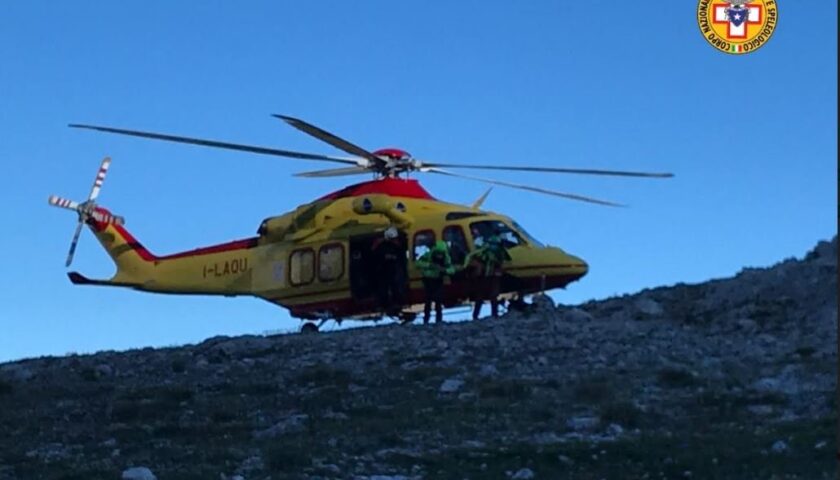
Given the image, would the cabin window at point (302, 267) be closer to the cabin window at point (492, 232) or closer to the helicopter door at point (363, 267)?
the helicopter door at point (363, 267)

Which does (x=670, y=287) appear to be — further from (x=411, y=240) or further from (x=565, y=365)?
(x=565, y=365)

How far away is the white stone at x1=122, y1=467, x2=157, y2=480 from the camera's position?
12539 millimetres

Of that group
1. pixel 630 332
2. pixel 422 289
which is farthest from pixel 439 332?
pixel 422 289

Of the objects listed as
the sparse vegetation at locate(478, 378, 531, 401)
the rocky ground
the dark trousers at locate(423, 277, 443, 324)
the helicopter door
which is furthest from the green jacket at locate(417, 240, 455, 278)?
the sparse vegetation at locate(478, 378, 531, 401)

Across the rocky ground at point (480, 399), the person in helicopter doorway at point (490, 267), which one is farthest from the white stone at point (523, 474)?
the person in helicopter doorway at point (490, 267)

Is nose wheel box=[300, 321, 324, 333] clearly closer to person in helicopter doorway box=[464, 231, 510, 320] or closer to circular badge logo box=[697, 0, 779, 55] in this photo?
person in helicopter doorway box=[464, 231, 510, 320]

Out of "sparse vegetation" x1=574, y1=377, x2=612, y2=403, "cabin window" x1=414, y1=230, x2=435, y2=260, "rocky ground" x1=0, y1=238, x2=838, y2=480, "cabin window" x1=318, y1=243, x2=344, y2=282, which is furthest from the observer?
"cabin window" x1=318, y1=243, x2=344, y2=282

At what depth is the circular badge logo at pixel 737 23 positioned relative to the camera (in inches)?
752

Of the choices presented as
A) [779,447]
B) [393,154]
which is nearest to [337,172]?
[393,154]

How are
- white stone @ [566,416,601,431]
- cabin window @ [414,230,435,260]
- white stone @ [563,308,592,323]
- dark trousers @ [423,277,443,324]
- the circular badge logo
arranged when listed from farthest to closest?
1. cabin window @ [414,230,435,260]
2. dark trousers @ [423,277,443,324]
3. white stone @ [563,308,592,323]
4. the circular badge logo
5. white stone @ [566,416,601,431]

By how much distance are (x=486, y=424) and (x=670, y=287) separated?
8.91m

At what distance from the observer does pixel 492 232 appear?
24.1 metres

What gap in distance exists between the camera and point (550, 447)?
531 inches

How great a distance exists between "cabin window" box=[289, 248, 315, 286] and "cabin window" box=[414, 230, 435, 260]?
211cm
